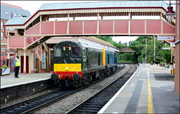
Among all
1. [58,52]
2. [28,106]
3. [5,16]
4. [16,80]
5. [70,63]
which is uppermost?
[5,16]

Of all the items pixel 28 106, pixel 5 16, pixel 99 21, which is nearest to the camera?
pixel 28 106

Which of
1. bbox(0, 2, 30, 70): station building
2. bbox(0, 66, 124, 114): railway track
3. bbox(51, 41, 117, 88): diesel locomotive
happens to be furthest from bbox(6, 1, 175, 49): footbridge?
bbox(0, 2, 30, 70): station building

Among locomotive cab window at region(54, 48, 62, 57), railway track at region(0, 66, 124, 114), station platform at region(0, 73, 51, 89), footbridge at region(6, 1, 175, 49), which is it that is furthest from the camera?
footbridge at region(6, 1, 175, 49)

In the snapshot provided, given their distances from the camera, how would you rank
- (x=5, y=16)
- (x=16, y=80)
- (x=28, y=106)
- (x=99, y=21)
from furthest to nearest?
(x=5, y=16)
(x=99, y=21)
(x=16, y=80)
(x=28, y=106)

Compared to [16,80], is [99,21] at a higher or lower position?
higher

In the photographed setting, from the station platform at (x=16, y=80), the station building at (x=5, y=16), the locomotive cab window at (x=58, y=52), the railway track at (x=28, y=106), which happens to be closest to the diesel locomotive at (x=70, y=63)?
the locomotive cab window at (x=58, y=52)

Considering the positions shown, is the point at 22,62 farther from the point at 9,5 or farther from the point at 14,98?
the point at 9,5

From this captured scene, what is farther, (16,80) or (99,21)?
(99,21)

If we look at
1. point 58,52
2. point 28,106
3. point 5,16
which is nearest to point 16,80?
point 58,52

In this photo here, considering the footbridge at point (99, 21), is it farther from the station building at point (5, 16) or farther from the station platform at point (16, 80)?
the station building at point (5, 16)

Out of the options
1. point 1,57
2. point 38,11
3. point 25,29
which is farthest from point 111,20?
point 1,57

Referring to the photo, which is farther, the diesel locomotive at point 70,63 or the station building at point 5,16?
the station building at point 5,16

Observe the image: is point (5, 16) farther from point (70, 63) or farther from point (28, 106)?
point (28, 106)

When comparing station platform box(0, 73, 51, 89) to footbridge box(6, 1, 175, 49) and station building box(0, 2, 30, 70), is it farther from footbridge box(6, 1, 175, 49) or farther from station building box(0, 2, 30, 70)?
station building box(0, 2, 30, 70)
